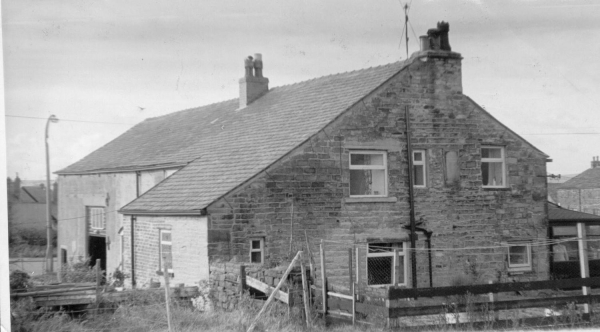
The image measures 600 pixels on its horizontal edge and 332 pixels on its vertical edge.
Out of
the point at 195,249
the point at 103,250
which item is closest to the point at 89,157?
the point at 103,250

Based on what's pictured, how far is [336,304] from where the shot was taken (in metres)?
14.6

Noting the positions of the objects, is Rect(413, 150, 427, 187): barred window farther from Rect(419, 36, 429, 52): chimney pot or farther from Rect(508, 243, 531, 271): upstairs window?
Rect(508, 243, 531, 271): upstairs window

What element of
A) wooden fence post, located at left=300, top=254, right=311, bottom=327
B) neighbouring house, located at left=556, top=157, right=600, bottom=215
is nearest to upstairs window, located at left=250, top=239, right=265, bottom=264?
wooden fence post, located at left=300, top=254, right=311, bottom=327

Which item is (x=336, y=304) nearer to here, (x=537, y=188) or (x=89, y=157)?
(x=537, y=188)

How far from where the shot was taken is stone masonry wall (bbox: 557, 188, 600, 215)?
22406mm

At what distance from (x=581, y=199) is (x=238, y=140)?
1098 centimetres

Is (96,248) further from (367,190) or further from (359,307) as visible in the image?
(359,307)

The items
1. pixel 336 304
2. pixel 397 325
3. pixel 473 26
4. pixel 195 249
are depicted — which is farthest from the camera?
pixel 195 249

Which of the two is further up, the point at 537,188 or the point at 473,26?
the point at 473,26

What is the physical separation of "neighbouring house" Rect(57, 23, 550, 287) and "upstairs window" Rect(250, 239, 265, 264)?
0.24 ft

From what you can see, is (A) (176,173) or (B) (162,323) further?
(A) (176,173)

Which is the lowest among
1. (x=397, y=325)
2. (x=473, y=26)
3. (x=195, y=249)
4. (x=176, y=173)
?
(x=397, y=325)

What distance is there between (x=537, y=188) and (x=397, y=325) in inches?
412

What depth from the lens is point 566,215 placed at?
901 inches
